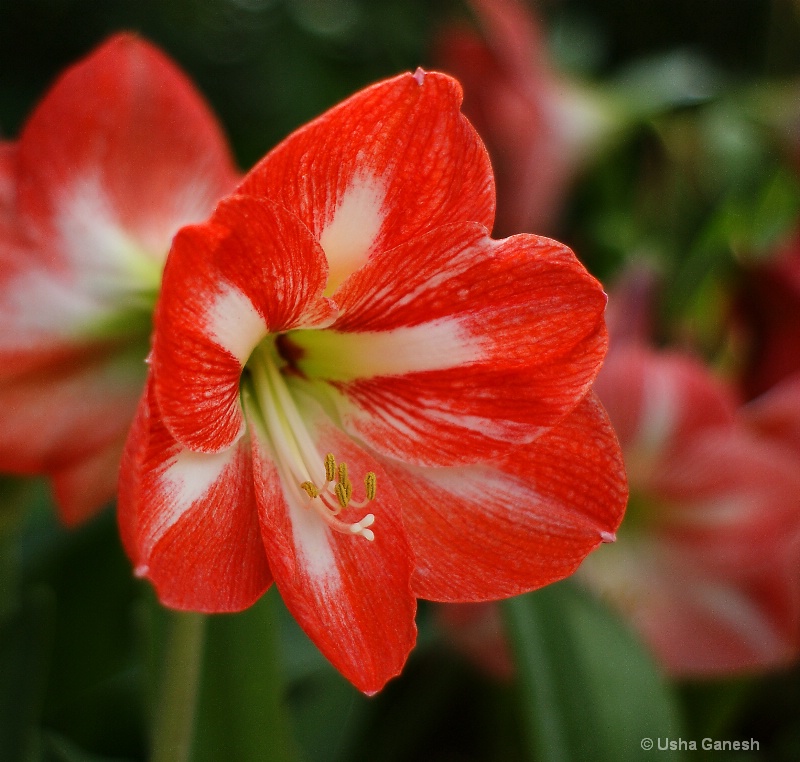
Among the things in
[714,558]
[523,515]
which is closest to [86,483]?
[523,515]

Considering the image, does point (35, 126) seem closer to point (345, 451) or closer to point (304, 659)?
point (345, 451)

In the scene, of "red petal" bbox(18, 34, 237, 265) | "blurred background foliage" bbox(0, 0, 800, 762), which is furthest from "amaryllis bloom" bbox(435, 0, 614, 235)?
"red petal" bbox(18, 34, 237, 265)

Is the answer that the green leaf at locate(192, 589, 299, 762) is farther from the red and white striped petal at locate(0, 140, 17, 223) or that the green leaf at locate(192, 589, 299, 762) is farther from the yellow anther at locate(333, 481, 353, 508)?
the red and white striped petal at locate(0, 140, 17, 223)

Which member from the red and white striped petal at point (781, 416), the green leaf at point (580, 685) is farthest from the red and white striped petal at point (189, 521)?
the red and white striped petal at point (781, 416)

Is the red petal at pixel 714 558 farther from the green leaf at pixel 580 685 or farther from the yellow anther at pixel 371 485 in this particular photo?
the yellow anther at pixel 371 485

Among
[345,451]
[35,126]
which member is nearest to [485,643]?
[345,451]

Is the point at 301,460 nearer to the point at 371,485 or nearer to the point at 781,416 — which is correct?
the point at 371,485
